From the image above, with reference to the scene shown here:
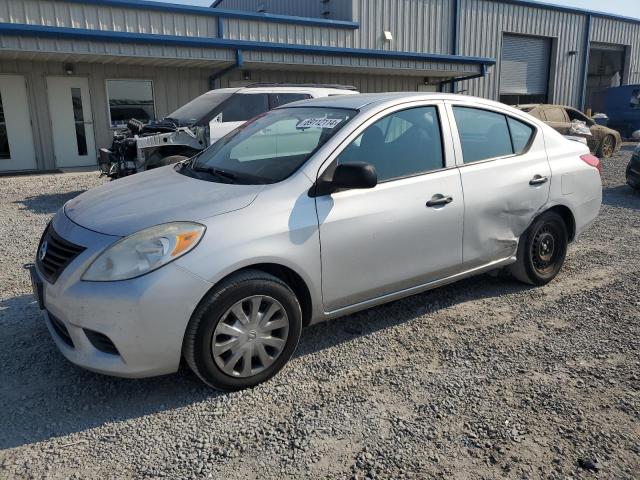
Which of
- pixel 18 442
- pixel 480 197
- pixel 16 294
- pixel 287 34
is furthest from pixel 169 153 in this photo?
pixel 287 34

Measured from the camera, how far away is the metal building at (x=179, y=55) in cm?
1271

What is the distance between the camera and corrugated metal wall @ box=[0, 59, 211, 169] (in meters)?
13.6

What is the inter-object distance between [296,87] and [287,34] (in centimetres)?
685

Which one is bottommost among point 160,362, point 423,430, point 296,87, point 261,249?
point 423,430

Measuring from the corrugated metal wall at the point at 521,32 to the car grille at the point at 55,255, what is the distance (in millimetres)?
20482

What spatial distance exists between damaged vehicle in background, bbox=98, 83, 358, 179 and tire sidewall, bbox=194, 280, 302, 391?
19.9ft

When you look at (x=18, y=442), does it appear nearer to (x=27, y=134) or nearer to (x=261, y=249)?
(x=261, y=249)

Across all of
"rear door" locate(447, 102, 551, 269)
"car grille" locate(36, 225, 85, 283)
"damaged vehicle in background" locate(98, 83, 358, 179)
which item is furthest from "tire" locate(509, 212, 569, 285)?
"damaged vehicle in background" locate(98, 83, 358, 179)

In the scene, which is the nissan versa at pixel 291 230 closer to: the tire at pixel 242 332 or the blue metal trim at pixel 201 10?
the tire at pixel 242 332

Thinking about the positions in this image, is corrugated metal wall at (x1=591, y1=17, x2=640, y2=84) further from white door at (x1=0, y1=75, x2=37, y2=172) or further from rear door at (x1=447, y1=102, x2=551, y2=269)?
rear door at (x1=447, y1=102, x2=551, y2=269)

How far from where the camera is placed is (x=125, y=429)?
112 inches

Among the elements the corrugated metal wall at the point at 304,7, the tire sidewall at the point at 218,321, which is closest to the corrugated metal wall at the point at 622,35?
the corrugated metal wall at the point at 304,7

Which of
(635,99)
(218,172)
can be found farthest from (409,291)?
(635,99)

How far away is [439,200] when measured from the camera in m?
3.85
